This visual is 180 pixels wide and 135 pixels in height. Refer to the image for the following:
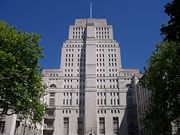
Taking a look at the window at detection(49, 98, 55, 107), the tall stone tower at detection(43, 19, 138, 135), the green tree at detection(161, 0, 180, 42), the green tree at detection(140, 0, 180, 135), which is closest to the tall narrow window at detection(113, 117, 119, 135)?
the tall stone tower at detection(43, 19, 138, 135)

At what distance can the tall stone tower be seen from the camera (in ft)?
270

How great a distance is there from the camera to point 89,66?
9400 centimetres

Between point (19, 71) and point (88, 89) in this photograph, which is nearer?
point (19, 71)

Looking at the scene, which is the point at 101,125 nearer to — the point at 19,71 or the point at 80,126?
the point at 80,126

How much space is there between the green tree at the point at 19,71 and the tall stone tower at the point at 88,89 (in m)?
56.1

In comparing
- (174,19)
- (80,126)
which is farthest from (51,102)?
(174,19)

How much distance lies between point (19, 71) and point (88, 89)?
64.4 meters

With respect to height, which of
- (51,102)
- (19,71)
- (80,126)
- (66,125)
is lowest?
(80,126)

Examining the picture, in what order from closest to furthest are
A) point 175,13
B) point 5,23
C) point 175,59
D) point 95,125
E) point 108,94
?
point 175,13, point 175,59, point 5,23, point 95,125, point 108,94

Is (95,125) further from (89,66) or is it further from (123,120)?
(89,66)

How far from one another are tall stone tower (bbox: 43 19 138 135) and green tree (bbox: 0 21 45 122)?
184 feet

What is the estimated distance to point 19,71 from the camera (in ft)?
82.0

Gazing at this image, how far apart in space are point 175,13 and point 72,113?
75.3m

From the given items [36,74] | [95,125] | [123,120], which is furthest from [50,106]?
[36,74]
